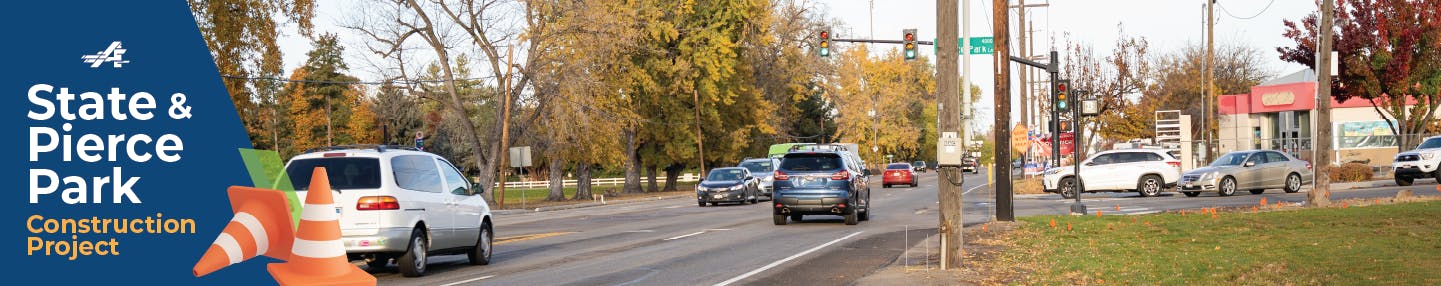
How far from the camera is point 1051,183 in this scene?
40562 millimetres

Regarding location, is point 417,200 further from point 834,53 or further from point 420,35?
point 834,53

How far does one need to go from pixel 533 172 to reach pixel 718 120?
45259 millimetres

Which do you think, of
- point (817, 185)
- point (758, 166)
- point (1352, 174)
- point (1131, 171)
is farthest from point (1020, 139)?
point (817, 185)

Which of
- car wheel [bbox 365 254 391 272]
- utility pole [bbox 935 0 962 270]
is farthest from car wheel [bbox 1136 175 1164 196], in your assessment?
car wheel [bbox 365 254 391 272]

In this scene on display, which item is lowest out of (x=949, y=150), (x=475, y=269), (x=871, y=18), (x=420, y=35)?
(x=475, y=269)

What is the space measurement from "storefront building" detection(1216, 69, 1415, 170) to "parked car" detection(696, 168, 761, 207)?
24088 millimetres

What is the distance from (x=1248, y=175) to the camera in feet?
115

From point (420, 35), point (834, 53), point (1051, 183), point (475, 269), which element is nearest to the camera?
point (475, 269)

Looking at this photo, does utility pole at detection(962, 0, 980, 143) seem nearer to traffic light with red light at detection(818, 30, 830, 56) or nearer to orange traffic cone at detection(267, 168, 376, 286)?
orange traffic cone at detection(267, 168, 376, 286)

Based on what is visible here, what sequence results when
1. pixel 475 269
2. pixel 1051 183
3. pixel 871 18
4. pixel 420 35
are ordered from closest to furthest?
pixel 475 269, pixel 1051 183, pixel 420 35, pixel 871 18

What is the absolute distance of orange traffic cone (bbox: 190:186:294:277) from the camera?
468cm

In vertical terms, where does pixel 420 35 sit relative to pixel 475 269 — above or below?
above

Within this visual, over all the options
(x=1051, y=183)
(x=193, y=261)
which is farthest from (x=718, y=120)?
(x=193, y=261)

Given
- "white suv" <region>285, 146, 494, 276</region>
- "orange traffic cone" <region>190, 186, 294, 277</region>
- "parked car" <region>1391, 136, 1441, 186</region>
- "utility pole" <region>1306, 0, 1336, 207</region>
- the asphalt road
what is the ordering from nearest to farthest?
1. "orange traffic cone" <region>190, 186, 294, 277</region>
2. "white suv" <region>285, 146, 494, 276</region>
3. the asphalt road
4. "utility pole" <region>1306, 0, 1336, 207</region>
5. "parked car" <region>1391, 136, 1441, 186</region>
